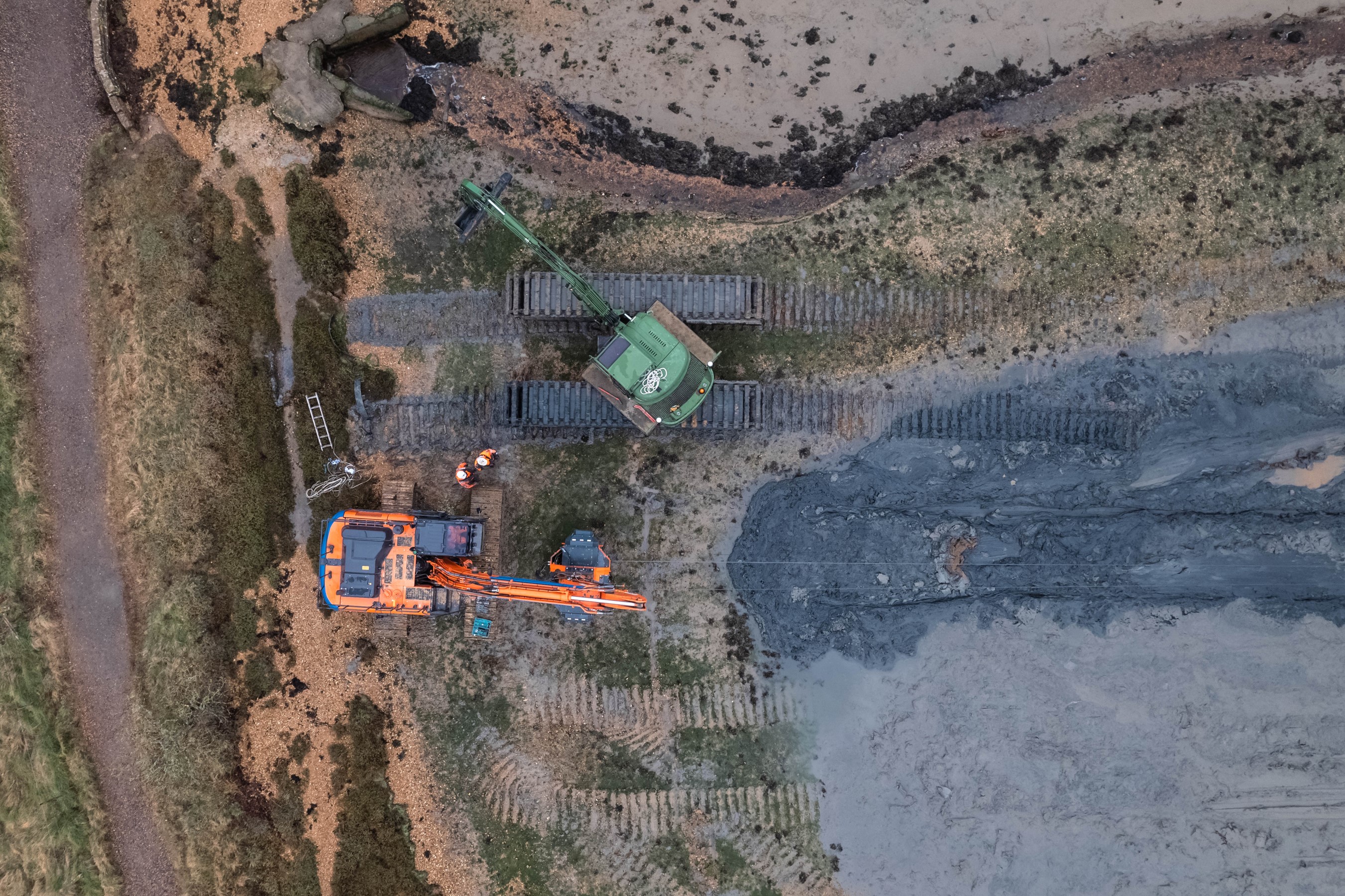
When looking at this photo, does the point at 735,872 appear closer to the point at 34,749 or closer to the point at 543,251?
the point at 543,251

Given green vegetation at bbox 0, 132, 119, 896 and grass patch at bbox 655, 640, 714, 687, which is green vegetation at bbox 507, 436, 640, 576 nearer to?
grass patch at bbox 655, 640, 714, 687

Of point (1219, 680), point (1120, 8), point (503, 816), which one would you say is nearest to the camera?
point (1219, 680)

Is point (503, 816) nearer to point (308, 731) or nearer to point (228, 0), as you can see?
point (308, 731)

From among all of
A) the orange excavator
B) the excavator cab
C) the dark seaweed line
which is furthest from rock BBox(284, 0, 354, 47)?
the excavator cab

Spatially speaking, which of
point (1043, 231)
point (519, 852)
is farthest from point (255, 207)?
point (1043, 231)

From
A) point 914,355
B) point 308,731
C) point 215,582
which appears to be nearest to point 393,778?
point 308,731

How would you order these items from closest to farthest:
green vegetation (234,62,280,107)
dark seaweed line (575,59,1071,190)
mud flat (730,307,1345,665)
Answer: mud flat (730,307,1345,665)
green vegetation (234,62,280,107)
dark seaweed line (575,59,1071,190)
